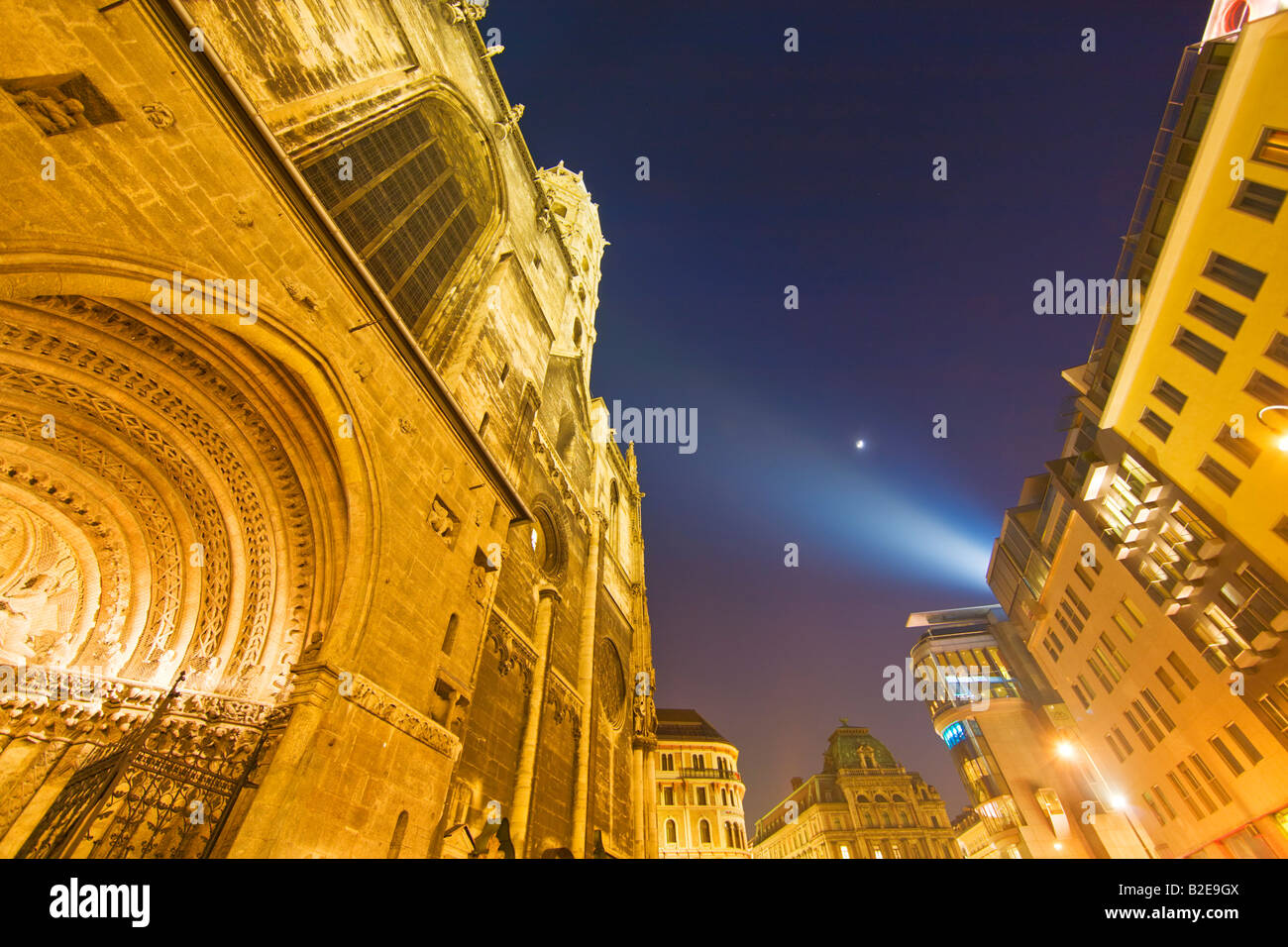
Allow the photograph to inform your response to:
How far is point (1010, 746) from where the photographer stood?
4869cm

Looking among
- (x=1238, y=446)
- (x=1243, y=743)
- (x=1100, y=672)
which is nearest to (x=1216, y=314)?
(x=1238, y=446)

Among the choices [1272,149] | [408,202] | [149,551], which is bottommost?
[149,551]

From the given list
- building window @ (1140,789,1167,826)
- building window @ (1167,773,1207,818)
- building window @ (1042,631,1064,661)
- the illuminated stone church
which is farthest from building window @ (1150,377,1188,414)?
the illuminated stone church

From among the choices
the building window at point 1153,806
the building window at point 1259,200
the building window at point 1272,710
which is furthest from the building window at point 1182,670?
the building window at point 1259,200

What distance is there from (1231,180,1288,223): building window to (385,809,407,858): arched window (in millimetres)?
28695

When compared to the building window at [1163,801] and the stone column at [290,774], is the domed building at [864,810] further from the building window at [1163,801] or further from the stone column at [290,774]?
the stone column at [290,774]

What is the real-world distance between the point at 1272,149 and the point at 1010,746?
48849 mm

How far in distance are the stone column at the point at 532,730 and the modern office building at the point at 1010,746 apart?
128 ft

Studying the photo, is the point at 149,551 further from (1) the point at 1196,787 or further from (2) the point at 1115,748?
(2) the point at 1115,748

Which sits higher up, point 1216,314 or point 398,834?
point 1216,314

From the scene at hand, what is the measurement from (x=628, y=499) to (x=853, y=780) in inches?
2070

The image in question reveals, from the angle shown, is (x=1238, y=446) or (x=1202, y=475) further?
(x=1202, y=475)

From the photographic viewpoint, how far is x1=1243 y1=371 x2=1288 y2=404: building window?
17.6 m

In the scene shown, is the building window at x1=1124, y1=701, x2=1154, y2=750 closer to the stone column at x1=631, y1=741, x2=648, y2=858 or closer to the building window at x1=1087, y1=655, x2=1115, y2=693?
the building window at x1=1087, y1=655, x2=1115, y2=693
